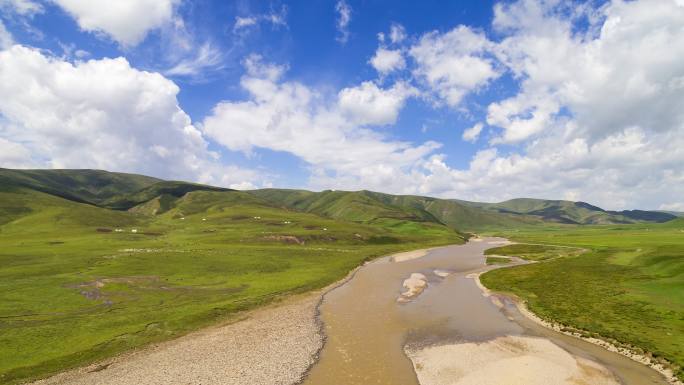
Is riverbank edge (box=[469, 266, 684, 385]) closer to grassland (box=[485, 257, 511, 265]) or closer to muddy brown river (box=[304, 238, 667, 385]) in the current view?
muddy brown river (box=[304, 238, 667, 385])

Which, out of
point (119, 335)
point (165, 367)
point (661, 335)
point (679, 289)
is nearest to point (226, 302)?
point (119, 335)

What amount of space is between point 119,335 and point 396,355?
33.5 meters

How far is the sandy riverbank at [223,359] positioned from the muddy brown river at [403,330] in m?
2.87

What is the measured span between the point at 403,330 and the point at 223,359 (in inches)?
942

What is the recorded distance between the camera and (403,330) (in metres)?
51.0

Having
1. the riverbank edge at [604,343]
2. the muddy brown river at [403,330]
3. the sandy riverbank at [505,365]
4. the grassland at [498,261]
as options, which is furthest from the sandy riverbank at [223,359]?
the grassland at [498,261]

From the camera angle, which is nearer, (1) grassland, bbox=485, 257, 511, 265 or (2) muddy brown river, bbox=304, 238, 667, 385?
(2) muddy brown river, bbox=304, 238, 667, 385

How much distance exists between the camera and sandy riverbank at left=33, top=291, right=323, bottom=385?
35125 mm

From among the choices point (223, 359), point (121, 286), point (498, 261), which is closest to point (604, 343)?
point (223, 359)

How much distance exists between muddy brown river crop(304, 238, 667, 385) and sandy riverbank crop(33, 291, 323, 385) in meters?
2.87

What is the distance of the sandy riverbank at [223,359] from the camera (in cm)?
3512

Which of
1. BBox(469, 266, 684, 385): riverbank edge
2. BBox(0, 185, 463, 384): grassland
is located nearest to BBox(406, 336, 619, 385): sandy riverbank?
BBox(469, 266, 684, 385): riverbank edge

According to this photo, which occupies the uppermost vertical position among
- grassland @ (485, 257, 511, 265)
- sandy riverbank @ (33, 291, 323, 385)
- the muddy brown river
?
grassland @ (485, 257, 511, 265)

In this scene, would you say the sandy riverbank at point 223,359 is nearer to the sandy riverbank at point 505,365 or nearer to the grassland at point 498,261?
the sandy riverbank at point 505,365
